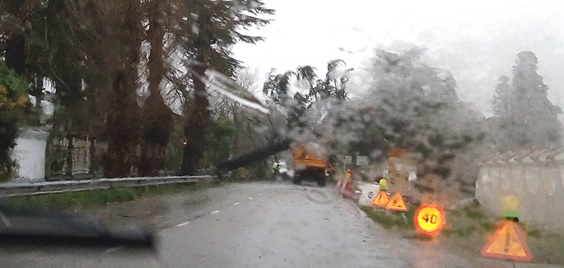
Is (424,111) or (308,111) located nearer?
→ (424,111)

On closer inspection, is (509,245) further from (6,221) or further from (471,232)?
(6,221)

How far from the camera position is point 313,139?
25609 millimetres

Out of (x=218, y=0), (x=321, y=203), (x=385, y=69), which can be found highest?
(x=218, y=0)

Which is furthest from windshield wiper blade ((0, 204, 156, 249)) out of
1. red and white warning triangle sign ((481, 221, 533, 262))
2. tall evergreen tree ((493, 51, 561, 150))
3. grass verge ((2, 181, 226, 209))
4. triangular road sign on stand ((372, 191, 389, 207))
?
triangular road sign on stand ((372, 191, 389, 207))

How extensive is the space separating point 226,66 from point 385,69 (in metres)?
12.9

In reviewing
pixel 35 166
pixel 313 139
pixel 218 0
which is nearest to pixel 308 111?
pixel 313 139

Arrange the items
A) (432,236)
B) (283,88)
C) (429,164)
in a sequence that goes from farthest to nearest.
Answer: (283,88), (429,164), (432,236)

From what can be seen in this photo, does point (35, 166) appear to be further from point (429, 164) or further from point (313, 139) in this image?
point (429, 164)

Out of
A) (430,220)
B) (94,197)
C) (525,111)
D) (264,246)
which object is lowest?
(264,246)

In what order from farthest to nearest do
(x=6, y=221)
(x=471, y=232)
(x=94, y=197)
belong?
(x=94, y=197), (x=471, y=232), (x=6, y=221)

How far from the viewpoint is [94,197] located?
82.2 feet

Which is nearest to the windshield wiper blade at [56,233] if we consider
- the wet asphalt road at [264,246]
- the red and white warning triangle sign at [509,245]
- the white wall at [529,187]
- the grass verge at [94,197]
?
the wet asphalt road at [264,246]

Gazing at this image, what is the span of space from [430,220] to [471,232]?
1.14m

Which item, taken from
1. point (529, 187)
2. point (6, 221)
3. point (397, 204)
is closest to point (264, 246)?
point (6, 221)
